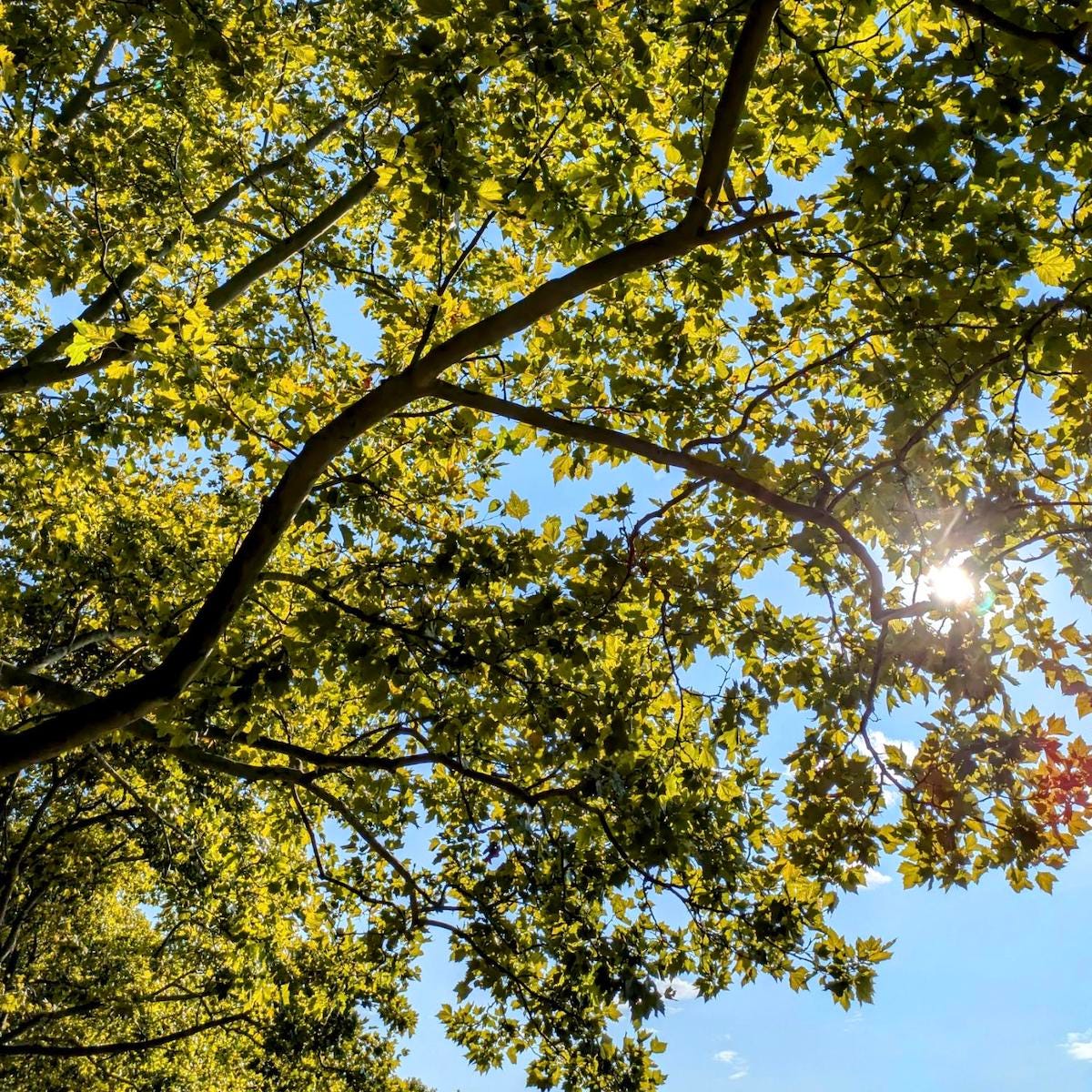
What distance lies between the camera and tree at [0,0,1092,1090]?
4.68 meters

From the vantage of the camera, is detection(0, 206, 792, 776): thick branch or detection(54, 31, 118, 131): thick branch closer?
detection(0, 206, 792, 776): thick branch

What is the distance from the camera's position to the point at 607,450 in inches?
268

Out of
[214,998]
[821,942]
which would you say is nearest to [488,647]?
[821,942]

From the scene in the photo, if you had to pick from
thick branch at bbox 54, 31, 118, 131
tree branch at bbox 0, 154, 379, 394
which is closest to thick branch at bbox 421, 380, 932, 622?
tree branch at bbox 0, 154, 379, 394

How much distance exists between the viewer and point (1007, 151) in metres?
4.81

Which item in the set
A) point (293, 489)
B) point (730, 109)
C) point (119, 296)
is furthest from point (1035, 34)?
point (119, 296)

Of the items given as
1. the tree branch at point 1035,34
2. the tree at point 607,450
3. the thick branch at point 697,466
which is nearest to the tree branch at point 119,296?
the tree at point 607,450

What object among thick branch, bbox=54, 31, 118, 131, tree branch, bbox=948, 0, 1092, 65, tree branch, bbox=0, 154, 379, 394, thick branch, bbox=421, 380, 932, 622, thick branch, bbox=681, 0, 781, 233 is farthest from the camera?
thick branch, bbox=54, 31, 118, 131

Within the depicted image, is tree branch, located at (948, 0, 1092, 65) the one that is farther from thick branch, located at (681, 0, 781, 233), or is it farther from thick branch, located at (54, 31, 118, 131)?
thick branch, located at (54, 31, 118, 131)

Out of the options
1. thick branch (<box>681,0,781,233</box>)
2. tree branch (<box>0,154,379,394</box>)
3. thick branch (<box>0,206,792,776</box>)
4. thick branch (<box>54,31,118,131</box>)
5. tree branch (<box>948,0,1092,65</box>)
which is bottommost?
thick branch (<box>0,206,792,776</box>)

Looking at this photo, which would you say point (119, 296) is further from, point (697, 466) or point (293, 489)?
point (697, 466)

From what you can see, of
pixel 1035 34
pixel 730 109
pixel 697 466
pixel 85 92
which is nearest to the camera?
pixel 1035 34

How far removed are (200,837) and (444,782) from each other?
566 centimetres

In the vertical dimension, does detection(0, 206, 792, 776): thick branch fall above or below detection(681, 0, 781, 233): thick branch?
below
